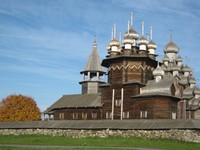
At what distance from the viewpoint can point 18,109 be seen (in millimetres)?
69375

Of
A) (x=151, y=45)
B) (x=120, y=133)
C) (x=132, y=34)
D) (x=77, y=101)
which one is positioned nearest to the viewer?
(x=120, y=133)

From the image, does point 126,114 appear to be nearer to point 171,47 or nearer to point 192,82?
point 192,82

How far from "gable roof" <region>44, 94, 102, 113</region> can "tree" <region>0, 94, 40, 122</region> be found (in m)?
11.2

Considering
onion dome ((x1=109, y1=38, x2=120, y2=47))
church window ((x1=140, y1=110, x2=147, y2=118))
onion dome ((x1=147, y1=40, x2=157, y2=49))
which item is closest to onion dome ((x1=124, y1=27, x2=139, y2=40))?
onion dome ((x1=147, y1=40, x2=157, y2=49))

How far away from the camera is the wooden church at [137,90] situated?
41.4m

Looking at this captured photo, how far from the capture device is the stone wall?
Answer: 30.6m

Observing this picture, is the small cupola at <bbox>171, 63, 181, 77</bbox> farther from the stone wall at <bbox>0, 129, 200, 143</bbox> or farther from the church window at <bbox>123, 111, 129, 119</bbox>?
the stone wall at <bbox>0, 129, 200, 143</bbox>

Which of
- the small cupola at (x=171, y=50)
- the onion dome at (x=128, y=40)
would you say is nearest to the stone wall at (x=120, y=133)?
the onion dome at (x=128, y=40)

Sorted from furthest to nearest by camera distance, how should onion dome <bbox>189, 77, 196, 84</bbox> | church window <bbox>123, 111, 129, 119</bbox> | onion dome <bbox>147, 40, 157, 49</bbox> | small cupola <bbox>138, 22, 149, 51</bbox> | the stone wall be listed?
onion dome <bbox>189, 77, 196, 84</bbox> → onion dome <bbox>147, 40, 157, 49</bbox> → small cupola <bbox>138, 22, 149, 51</bbox> → church window <bbox>123, 111, 129, 119</bbox> → the stone wall

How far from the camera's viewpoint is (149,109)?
40.8 m

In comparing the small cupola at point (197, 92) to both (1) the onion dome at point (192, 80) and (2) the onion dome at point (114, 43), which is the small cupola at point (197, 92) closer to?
(1) the onion dome at point (192, 80)

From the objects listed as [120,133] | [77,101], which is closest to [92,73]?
[77,101]

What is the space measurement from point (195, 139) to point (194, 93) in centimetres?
2284

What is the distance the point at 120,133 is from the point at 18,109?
38.6 meters
